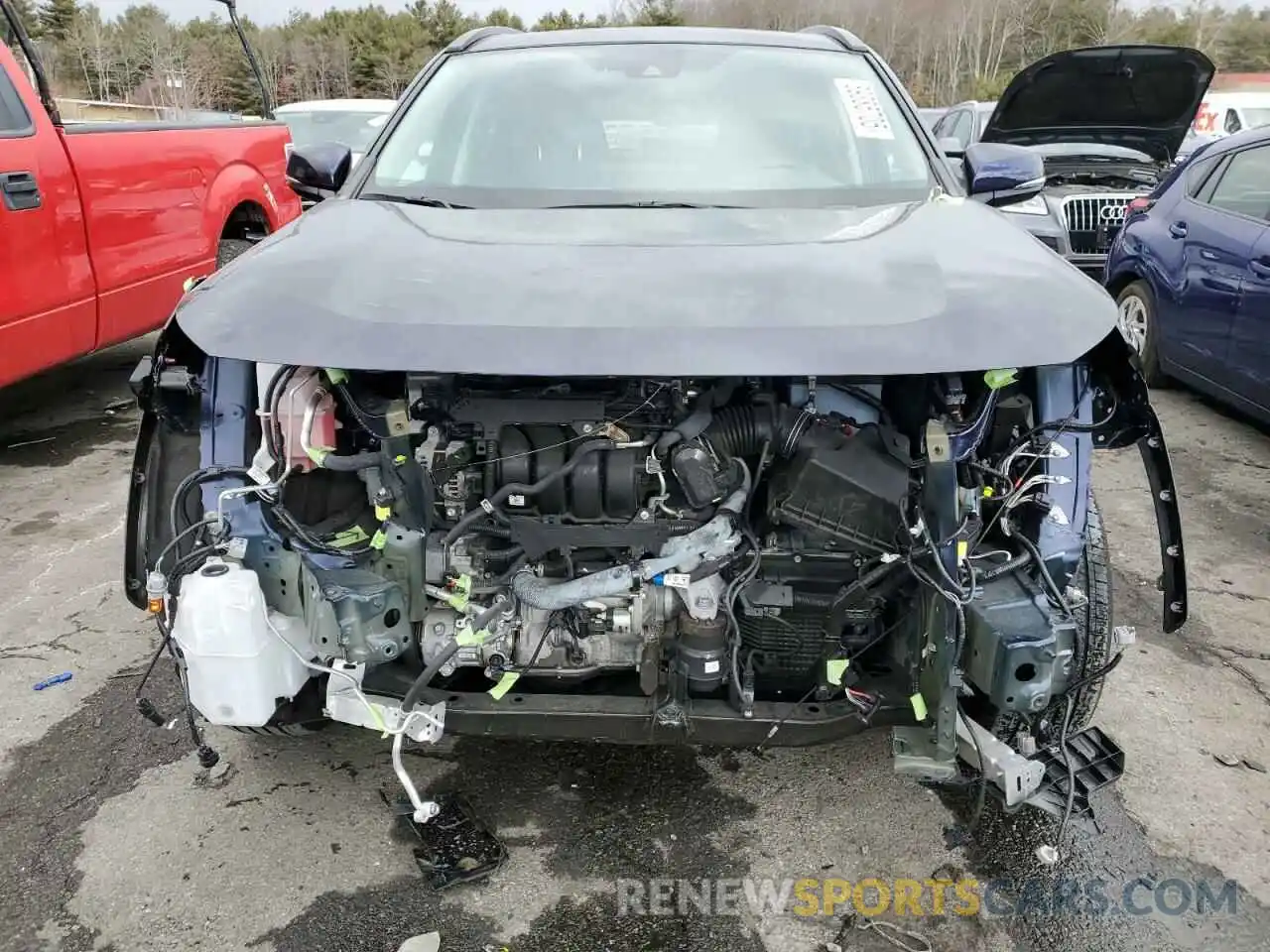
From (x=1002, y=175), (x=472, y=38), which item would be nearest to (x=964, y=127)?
(x=1002, y=175)

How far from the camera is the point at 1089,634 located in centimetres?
237

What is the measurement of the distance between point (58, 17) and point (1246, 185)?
12013 mm

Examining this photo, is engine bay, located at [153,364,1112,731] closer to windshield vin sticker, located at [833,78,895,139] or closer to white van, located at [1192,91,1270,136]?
windshield vin sticker, located at [833,78,895,139]

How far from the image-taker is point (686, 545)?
7.04 ft

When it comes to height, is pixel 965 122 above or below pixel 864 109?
below

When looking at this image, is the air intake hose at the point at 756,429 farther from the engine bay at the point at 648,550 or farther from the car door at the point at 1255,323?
the car door at the point at 1255,323

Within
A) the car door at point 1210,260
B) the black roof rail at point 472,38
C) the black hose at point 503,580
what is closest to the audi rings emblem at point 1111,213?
the car door at point 1210,260

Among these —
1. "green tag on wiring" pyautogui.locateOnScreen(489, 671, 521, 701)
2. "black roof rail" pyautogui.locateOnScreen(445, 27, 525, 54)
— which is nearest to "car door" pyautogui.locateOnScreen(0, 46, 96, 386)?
"black roof rail" pyautogui.locateOnScreen(445, 27, 525, 54)

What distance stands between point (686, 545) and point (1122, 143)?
7.50m

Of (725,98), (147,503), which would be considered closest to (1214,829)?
(725,98)

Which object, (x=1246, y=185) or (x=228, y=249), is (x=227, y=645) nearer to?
(x=228, y=249)

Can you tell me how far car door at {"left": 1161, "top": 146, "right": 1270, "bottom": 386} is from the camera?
16.1 feet

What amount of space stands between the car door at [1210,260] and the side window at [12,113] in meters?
5.86

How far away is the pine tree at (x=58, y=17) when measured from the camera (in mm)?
8970
